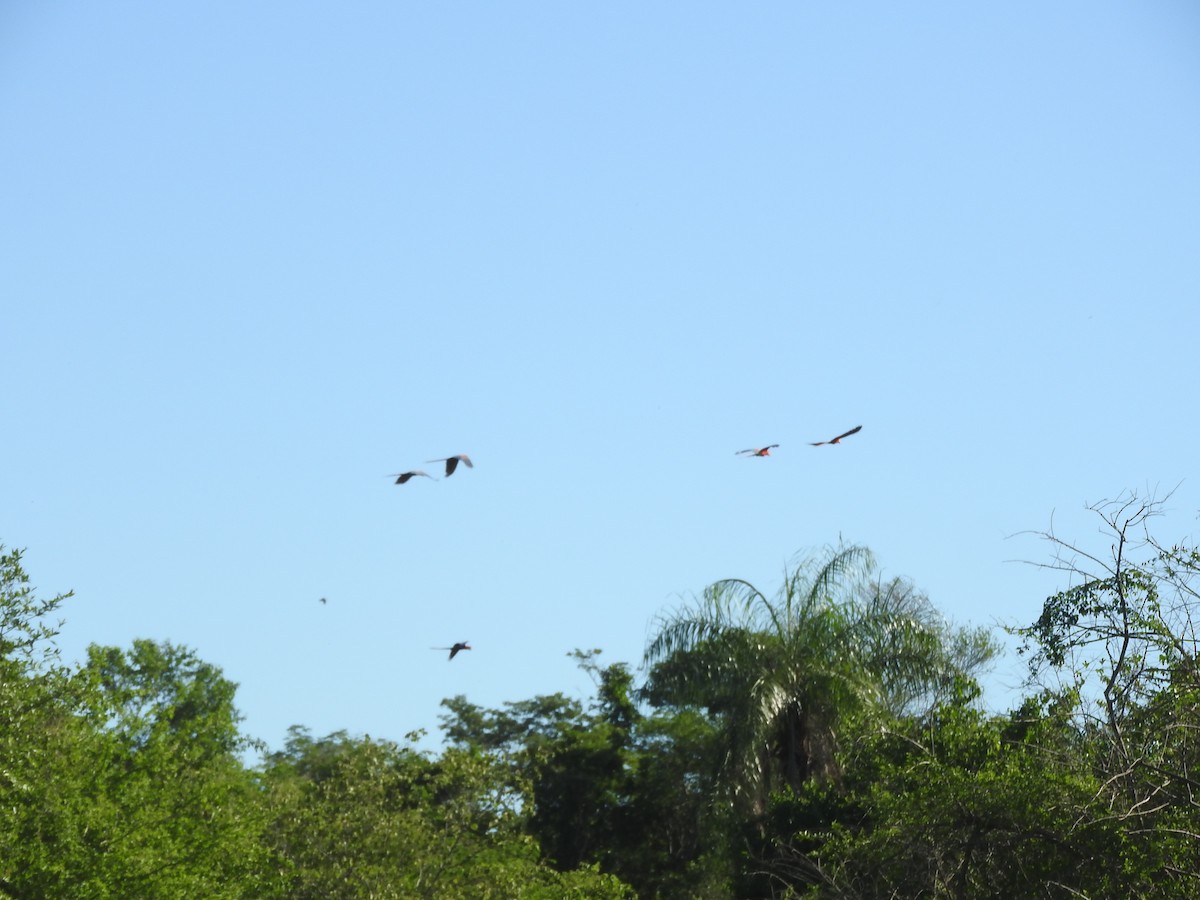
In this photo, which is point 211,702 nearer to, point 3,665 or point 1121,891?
point 3,665

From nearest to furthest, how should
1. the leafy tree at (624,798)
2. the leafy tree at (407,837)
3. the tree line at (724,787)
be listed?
the tree line at (724,787) → the leafy tree at (407,837) → the leafy tree at (624,798)

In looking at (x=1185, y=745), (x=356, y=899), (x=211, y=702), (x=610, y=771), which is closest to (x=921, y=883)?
(x=1185, y=745)

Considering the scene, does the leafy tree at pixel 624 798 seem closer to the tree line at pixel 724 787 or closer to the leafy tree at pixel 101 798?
the tree line at pixel 724 787

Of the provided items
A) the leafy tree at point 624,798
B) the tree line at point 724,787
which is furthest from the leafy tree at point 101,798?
the leafy tree at point 624,798

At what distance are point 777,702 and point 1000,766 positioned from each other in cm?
1107

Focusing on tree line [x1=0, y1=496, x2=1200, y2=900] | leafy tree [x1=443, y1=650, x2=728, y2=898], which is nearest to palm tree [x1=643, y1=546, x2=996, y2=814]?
tree line [x1=0, y1=496, x2=1200, y2=900]

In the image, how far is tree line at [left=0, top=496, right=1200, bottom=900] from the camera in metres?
14.3

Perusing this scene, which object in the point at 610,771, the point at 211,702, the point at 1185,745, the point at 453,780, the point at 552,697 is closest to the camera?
the point at 1185,745

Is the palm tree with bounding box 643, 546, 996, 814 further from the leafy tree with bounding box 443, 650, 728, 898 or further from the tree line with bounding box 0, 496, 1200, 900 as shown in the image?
the leafy tree with bounding box 443, 650, 728, 898

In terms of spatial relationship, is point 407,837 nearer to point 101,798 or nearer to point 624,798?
point 101,798

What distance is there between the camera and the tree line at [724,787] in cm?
1428

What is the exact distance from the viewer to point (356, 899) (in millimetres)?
27078

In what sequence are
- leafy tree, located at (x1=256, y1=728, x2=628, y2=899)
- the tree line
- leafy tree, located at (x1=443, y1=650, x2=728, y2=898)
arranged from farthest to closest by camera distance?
1. leafy tree, located at (x1=443, y1=650, x2=728, y2=898)
2. leafy tree, located at (x1=256, y1=728, x2=628, y2=899)
3. the tree line

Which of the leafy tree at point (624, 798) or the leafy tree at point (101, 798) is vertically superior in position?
the leafy tree at point (624, 798)
